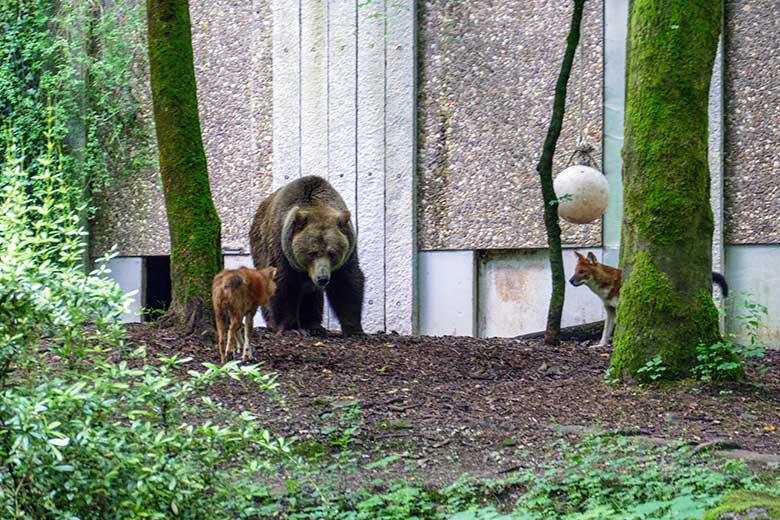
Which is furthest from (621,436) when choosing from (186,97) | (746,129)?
(746,129)

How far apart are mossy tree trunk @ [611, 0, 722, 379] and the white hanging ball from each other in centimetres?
186

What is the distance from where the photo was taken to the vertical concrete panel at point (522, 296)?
954 cm

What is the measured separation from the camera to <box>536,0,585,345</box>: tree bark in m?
8.41

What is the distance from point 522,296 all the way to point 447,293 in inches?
31.6

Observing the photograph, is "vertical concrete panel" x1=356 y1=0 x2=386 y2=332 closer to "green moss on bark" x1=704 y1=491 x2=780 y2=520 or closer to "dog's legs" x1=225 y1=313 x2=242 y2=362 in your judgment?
"dog's legs" x1=225 y1=313 x2=242 y2=362

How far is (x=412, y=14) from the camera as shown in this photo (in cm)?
1047

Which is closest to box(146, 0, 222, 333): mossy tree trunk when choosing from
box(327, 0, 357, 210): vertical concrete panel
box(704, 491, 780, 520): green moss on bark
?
box(327, 0, 357, 210): vertical concrete panel

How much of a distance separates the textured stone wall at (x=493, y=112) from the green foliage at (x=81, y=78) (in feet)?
13.5

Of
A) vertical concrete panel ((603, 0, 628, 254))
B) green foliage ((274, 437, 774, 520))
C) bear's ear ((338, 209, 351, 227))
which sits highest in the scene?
vertical concrete panel ((603, 0, 628, 254))

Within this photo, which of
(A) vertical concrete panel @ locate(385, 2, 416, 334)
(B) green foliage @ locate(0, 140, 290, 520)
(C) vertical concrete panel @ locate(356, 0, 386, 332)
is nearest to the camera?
(B) green foliage @ locate(0, 140, 290, 520)

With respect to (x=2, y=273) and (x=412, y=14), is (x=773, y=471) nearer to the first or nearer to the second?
(x=2, y=273)

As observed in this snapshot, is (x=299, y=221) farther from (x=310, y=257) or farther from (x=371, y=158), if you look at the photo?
(x=371, y=158)

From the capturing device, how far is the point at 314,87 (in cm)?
1116

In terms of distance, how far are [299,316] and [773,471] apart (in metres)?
5.74
